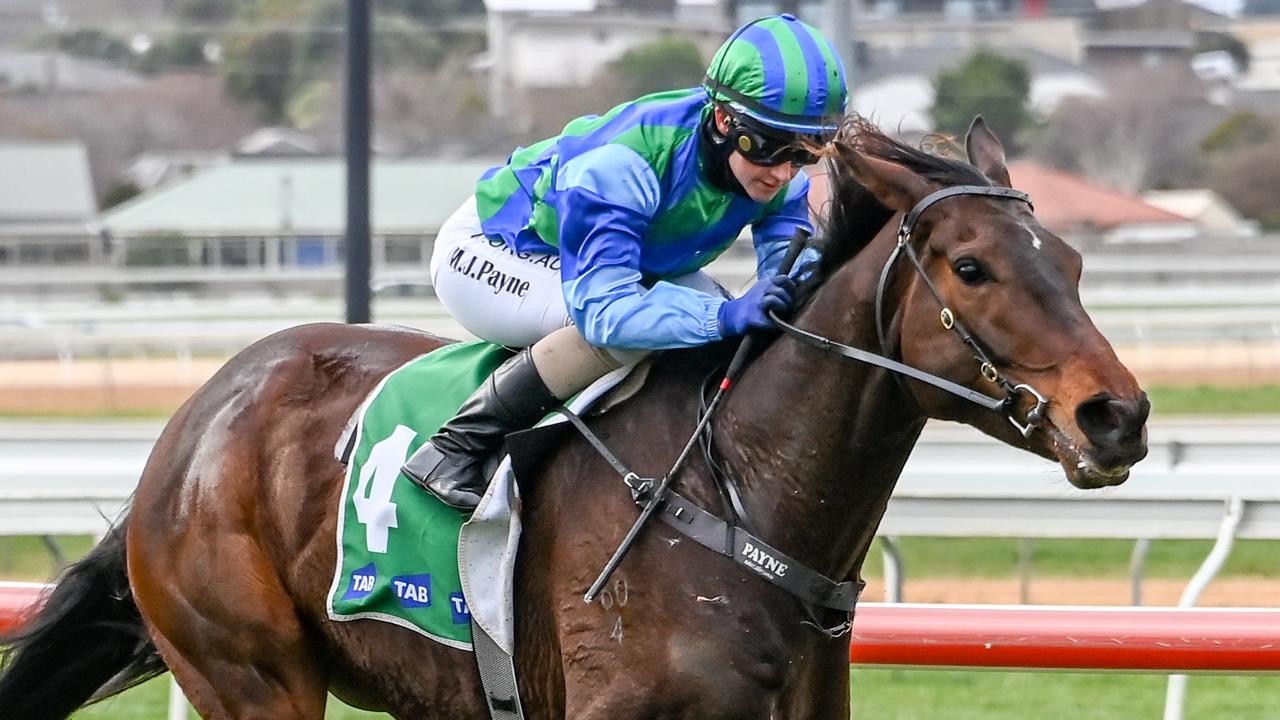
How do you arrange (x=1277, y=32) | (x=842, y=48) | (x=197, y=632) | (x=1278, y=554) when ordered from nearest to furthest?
(x=197, y=632) < (x=842, y=48) < (x=1278, y=554) < (x=1277, y=32)

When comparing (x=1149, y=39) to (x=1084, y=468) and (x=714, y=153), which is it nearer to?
(x=714, y=153)

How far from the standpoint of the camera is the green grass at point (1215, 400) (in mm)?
15273

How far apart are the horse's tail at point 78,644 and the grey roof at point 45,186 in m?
34.6

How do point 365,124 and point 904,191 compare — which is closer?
point 904,191

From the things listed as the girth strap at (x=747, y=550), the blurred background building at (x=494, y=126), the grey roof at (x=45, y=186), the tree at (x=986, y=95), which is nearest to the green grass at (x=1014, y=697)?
the girth strap at (x=747, y=550)

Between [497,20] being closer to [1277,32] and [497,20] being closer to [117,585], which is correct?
[1277,32]

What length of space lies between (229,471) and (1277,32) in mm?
38387

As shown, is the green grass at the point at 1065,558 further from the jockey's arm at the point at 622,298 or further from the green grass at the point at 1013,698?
the jockey's arm at the point at 622,298

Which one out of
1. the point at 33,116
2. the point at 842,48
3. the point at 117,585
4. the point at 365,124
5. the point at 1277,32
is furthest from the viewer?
the point at 33,116

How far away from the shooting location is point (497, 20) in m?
34.2

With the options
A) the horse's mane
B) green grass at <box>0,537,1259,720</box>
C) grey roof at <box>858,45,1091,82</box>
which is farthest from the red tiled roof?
the horse's mane

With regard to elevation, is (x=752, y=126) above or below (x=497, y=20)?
above

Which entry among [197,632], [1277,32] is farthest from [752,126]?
[1277,32]

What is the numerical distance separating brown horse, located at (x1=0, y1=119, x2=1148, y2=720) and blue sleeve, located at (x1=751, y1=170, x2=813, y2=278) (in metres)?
0.36
